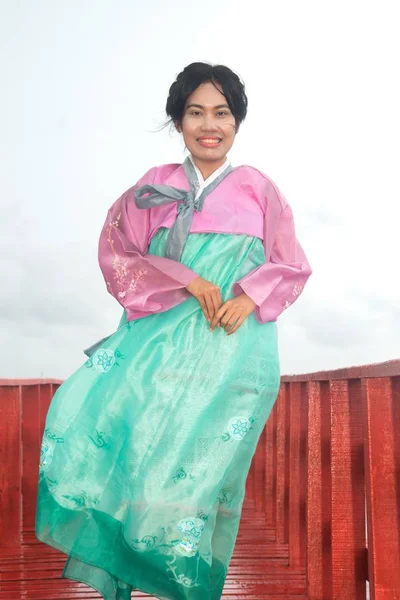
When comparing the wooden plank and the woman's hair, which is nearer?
the woman's hair

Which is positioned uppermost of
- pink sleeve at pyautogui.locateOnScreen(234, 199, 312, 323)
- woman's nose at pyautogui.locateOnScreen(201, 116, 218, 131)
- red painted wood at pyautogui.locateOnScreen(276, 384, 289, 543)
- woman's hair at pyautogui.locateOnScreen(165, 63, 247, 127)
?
woman's hair at pyautogui.locateOnScreen(165, 63, 247, 127)

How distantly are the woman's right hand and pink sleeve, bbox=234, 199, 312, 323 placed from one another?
0.07 metres

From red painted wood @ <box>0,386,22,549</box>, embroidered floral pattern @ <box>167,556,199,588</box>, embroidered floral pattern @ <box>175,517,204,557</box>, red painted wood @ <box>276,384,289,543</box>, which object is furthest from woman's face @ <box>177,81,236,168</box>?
red painted wood @ <box>0,386,22,549</box>

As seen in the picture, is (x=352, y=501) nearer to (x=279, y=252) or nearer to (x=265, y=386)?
(x=265, y=386)

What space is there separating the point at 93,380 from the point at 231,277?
1.51 ft

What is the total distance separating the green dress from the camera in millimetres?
2008

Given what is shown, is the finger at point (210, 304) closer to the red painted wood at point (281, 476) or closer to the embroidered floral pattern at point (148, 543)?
the embroidered floral pattern at point (148, 543)

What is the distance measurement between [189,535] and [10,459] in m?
2.05

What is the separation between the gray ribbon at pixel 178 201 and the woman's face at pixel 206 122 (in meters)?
0.07

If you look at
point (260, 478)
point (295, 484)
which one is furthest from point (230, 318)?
point (260, 478)

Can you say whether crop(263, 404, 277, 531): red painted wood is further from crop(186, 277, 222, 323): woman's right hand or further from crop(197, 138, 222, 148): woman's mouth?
crop(197, 138, 222, 148): woman's mouth

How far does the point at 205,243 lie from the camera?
2.24 metres

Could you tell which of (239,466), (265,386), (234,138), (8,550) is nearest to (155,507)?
(239,466)

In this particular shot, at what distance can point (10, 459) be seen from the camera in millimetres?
3855
